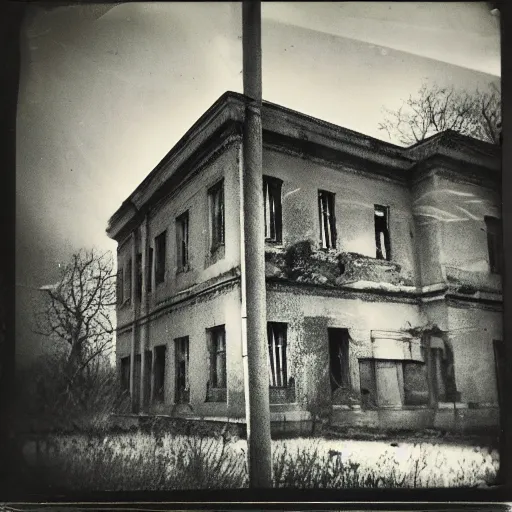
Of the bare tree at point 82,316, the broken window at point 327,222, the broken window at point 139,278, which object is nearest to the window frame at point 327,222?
the broken window at point 327,222

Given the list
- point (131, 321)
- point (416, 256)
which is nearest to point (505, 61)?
point (416, 256)

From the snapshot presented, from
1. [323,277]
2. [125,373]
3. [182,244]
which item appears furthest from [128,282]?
[323,277]

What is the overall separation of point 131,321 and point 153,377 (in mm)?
259

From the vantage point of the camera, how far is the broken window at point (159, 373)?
2.64m

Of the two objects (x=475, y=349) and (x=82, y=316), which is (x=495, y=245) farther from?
(x=82, y=316)

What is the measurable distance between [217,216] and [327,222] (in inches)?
18.9

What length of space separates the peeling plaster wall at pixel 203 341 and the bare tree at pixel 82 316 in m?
0.23

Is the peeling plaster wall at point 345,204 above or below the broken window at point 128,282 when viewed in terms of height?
above

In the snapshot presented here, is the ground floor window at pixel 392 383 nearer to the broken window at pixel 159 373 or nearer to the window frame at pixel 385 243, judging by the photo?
the window frame at pixel 385 243

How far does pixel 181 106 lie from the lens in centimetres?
277

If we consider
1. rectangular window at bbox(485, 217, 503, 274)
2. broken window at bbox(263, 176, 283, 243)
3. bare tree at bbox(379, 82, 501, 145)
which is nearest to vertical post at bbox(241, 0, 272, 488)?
broken window at bbox(263, 176, 283, 243)

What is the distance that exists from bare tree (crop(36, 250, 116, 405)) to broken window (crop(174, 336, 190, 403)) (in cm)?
31

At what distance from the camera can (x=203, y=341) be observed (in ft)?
8.59

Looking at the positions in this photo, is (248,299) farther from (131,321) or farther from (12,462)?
(12,462)
